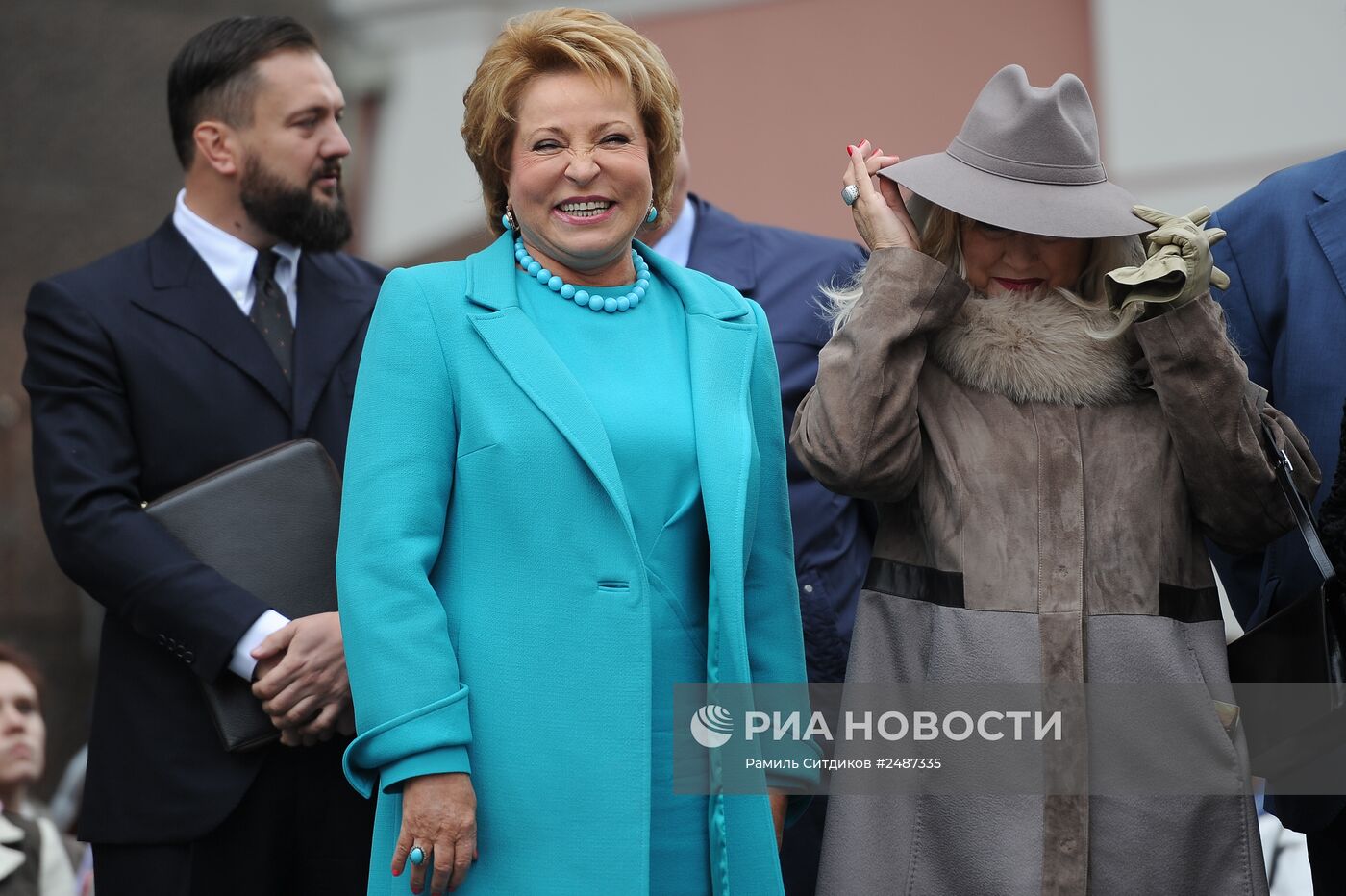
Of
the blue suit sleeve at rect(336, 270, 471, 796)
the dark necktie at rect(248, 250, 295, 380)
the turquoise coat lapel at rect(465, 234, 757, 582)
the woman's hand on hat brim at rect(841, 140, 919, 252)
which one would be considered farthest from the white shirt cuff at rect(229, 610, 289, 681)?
the woman's hand on hat brim at rect(841, 140, 919, 252)

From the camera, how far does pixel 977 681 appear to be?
258cm

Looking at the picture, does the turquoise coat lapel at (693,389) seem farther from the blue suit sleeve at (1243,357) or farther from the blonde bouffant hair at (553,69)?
the blue suit sleeve at (1243,357)

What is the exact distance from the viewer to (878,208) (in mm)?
2801

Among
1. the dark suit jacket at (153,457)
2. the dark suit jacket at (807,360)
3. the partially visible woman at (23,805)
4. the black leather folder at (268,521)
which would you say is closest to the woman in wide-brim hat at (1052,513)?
the dark suit jacket at (807,360)

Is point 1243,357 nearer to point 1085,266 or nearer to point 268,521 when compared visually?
point 1085,266

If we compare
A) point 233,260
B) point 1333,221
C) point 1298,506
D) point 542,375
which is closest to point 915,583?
point 1298,506

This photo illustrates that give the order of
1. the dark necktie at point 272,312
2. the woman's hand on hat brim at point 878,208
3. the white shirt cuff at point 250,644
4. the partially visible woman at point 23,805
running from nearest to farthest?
1. the woman's hand on hat brim at point 878,208
2. the white shirt cuff at point 250,644
3. the dark necktie at point 272,312
4. the partially visible woman at point 23,805

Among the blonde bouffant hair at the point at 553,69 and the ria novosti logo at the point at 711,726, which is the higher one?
the blonde bouffant hair at the point at 553,69

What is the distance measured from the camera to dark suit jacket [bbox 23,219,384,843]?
9.87 ft

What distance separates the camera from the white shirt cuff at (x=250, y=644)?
116 inches

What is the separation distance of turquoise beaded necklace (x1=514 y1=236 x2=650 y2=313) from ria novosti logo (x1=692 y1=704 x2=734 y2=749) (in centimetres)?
64

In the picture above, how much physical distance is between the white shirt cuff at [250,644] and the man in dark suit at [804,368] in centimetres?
102

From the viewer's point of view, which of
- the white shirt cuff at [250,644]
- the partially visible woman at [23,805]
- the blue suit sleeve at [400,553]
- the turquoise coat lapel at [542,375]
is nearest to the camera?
the blue suit sleeve at [400,553]

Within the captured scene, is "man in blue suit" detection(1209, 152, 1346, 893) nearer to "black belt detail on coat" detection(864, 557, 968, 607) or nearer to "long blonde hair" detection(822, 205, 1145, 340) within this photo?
"long blonde hair" detection(822, 205, 1145, 340)
